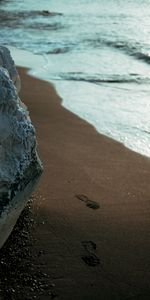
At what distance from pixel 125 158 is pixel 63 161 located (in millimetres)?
683

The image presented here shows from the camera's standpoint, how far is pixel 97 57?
10.9m

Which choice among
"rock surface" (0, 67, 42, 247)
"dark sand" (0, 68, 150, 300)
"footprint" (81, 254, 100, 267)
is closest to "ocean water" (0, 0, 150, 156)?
"dark sand" (0, 68, 150, 300)

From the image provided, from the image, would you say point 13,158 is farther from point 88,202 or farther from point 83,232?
point 88,202

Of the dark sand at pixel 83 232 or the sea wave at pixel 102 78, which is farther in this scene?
the sea wave at pixel 102 78

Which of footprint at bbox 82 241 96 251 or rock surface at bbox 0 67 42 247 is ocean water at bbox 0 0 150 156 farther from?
rock surface at bbox 0 67 42 247

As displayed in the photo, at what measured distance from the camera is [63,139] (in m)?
5.19

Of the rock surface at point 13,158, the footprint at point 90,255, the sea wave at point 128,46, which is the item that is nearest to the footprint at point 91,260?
the footprint at point 90,255

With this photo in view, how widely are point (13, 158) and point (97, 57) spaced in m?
8.60

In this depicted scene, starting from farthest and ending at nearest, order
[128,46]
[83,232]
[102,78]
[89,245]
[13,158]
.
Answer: [128,46] < [102,78] < [83,232] < [89,245] < [13,158]

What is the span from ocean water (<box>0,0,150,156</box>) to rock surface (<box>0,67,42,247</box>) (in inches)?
101

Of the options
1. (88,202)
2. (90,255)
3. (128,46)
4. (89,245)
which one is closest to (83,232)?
(89,245)

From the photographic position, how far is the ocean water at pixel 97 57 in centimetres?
636

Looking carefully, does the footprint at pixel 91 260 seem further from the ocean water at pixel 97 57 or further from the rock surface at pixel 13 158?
the ocean water at pixel 97 57

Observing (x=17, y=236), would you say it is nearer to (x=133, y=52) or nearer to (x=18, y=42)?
(x=133, y=52)
